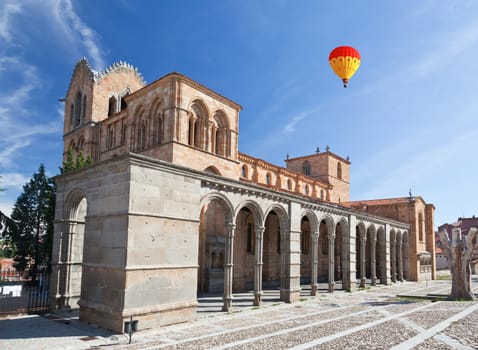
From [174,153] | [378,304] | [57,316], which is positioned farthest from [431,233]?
[57,316]

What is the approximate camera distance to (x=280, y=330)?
12914 millimetres

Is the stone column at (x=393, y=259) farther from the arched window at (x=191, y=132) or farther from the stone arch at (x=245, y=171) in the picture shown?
the arched window at (x=191, y=132)

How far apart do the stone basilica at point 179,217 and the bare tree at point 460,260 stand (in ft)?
19.4

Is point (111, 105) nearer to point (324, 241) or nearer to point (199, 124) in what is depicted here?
point (199, 124)

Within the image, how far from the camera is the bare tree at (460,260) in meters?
22.6

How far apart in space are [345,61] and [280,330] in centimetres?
1324

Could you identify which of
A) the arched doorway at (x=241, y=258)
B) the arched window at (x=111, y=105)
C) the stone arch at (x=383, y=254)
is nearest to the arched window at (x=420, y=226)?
Answer: the stone arch at (x=383, y=254)

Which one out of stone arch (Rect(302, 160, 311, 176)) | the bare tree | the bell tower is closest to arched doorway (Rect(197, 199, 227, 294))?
the bell tower

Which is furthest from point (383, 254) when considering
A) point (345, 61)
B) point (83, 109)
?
point (83, 109)

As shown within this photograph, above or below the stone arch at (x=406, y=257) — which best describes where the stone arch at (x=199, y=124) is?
above

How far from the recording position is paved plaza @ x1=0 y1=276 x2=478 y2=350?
10922 mm

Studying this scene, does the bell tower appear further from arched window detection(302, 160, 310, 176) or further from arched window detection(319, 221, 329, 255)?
arched window detection(302, 160, 310, 176)

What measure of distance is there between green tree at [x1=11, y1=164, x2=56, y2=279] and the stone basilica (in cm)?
426

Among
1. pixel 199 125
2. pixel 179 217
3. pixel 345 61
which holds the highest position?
pixel 345 61
